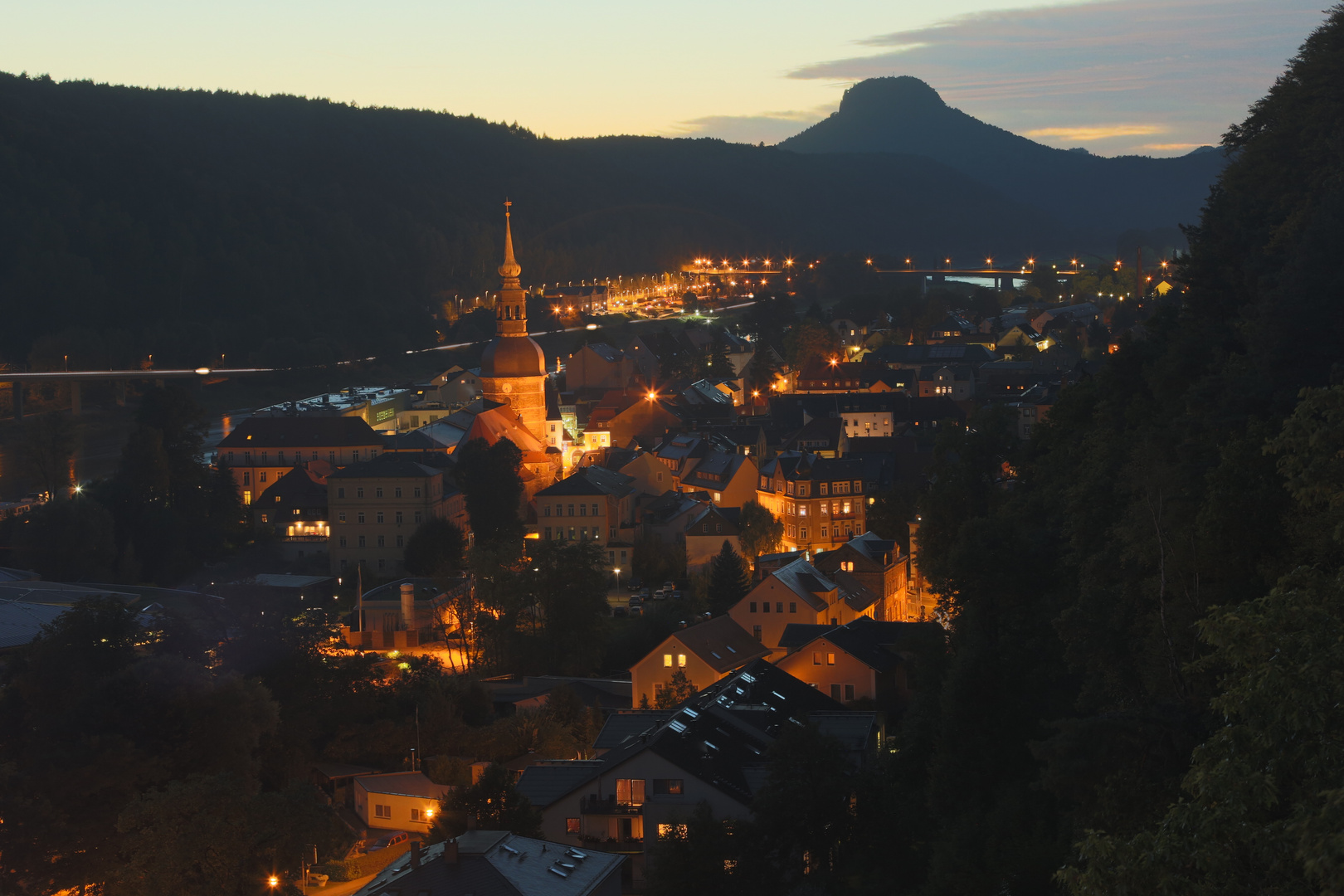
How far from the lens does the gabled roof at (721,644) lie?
103ft

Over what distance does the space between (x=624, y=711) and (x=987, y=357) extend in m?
54.1

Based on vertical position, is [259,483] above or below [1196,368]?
below

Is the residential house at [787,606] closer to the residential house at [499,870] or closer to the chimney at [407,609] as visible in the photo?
the chimney at [407,609]

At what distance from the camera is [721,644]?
32219 mm

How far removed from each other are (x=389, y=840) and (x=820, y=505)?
893 inches

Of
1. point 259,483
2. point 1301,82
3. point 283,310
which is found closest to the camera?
point 1301,82

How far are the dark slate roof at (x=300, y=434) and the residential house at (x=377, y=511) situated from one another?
9.66 meters

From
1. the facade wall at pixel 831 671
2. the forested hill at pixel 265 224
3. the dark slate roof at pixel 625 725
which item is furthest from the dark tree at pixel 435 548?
the forested hill at pixel 265 224

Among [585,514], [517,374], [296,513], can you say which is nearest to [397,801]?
[585,514]

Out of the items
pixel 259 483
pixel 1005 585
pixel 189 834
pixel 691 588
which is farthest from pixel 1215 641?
pixel 259 483

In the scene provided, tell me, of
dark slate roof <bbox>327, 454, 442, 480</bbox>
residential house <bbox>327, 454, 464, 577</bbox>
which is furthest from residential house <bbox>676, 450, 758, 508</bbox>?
residential house <bbox>327, 454, 464, 577</bbox>

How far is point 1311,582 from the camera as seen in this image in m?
8.94

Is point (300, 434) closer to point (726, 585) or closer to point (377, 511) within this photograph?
point (377, 511)

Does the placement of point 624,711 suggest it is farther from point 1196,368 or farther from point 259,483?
point 259,483
